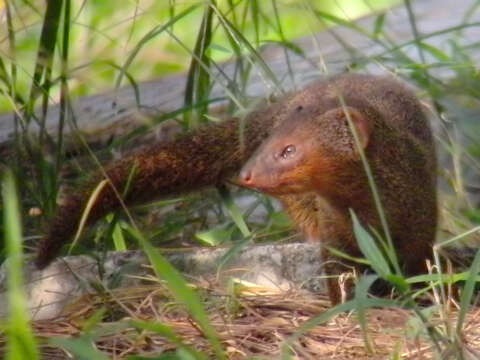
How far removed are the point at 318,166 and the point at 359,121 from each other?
0.13 m

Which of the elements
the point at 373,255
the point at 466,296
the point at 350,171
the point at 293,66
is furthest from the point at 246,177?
the point at 293,66

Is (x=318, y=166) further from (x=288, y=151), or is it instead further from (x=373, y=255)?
(x=373, y=255)

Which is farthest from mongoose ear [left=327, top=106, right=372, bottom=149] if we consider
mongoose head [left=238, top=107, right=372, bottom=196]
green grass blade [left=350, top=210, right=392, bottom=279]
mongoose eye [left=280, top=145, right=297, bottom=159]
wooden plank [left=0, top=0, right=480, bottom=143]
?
wooden plank [left=0, top=0, right=480, bottom=143]

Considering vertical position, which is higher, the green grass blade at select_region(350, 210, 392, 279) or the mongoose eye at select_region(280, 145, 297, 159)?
the mongoose eye at select_region(280, 145, 297, 159)

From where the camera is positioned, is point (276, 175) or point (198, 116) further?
point (198, 116)

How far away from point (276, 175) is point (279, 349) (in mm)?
543

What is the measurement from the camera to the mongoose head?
248 centimetres

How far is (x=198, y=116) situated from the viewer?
292 centimetres

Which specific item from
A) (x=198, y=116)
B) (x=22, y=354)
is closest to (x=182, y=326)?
(x=22, y=354)

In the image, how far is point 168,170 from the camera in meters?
2.67

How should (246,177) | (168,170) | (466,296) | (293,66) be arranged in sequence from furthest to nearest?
(293,66)
(168,170)
(246,177)
(466,296)

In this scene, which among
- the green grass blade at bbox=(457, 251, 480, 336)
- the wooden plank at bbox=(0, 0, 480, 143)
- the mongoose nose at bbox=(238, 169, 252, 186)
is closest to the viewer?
the green grass blade at bbox=(457, 251, 480, 336)

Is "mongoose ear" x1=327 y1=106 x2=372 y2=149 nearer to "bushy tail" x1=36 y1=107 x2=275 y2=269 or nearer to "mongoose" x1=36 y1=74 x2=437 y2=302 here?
"mongoose" x1=36 y1=74 x2=437 y2=302

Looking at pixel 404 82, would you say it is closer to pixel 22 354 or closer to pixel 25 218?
pixel 25 218
